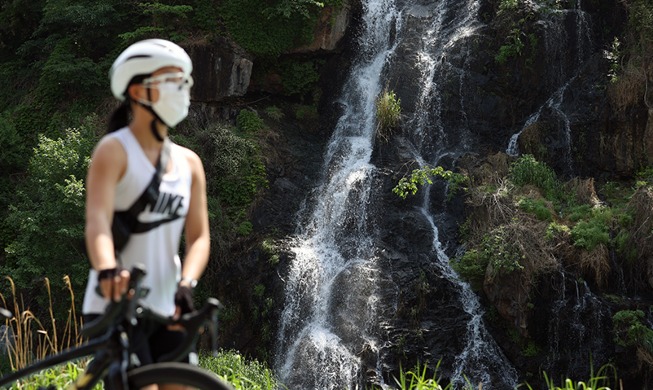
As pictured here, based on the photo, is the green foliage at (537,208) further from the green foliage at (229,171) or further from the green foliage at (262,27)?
the green foliage at (262,27)

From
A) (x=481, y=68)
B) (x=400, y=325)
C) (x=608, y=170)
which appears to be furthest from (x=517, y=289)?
(x=481, y=68)

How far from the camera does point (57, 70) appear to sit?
16156 millimetres

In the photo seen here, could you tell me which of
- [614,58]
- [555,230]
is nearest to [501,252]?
[555,230]

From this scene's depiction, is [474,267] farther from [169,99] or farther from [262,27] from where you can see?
[169,99]

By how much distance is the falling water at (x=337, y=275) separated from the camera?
1151 centimetres

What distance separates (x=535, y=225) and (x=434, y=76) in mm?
4626

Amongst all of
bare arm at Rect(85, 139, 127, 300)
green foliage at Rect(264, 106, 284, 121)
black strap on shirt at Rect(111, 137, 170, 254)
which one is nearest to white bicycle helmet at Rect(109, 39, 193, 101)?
bare arm at Rect(85, 139, 127, 300)

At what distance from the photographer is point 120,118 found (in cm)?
287

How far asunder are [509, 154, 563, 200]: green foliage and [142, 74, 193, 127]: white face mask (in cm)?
1052

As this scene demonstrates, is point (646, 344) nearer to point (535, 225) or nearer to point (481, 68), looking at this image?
point (535, 225)

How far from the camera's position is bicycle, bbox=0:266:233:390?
7.54ft

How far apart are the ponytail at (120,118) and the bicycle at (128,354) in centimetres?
67

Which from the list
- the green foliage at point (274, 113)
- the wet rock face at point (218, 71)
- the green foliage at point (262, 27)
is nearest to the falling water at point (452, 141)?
the green foliage at point (262, 27)

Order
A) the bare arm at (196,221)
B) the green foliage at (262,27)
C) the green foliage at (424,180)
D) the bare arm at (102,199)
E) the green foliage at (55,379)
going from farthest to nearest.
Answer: the green foliage at (262,27) < the green foliage at (424,180) < the green foliage at (55,379) < the bare arm at (196,221) < the bare arm at (102,199)
